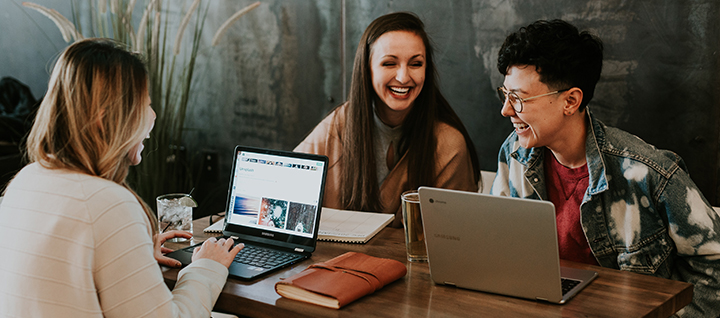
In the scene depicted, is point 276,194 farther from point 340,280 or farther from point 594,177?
point 594,177

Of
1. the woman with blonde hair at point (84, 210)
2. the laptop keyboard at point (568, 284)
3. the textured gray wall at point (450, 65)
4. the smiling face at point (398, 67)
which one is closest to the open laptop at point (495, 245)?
the laptop keyboard at point (568, 284)

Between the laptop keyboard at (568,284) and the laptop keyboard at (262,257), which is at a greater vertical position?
the laptop keyboard at (568,284)

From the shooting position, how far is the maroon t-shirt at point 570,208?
5.60 ft

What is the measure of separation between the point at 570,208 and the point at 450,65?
4.01 ft

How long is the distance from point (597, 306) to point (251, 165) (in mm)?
951

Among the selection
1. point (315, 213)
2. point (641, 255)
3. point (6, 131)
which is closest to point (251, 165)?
point (315, 213)

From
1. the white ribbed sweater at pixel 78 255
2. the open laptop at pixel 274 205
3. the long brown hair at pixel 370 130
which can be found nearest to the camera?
the white ribbed sweater at pixel 78 255

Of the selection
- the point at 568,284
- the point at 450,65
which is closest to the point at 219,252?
the point at 568,284

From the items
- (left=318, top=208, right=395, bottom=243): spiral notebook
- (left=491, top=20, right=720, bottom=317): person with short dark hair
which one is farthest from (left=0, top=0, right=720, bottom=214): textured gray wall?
(left=318, top=208, right=395, bottom=243): spiral notebook

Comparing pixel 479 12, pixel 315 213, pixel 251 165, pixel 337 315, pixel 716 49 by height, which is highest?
pixel 479 12

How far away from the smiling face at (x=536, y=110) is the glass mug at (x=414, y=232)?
16.9 inches

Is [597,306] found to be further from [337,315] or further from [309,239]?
[309,239]

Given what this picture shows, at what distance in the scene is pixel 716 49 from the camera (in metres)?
2.18

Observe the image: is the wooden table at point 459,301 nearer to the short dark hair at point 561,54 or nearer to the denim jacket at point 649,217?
the denim jacket at point 649,217
